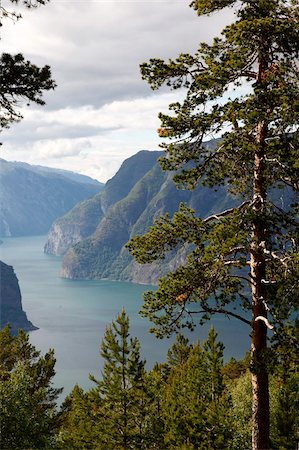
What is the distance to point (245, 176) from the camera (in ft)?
45.8

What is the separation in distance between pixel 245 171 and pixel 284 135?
1.71 m

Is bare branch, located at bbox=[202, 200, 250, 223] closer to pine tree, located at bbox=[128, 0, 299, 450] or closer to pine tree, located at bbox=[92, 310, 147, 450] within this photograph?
pine tree, located at bbox=[128, 0, 299, 450]

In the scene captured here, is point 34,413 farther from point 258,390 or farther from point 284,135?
point 284,135

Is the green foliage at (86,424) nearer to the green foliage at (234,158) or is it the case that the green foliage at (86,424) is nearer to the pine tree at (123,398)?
the pine tree at (123,398)

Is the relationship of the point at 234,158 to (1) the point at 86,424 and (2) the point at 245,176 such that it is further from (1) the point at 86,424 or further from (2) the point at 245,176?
(1) the point at 86,424

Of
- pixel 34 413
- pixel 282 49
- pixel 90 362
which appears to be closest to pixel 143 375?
pixel 34 413

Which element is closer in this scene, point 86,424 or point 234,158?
point 234,158

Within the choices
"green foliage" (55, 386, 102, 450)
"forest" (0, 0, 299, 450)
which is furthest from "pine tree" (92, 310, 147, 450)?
"forest" (0, 0, 299, 450)

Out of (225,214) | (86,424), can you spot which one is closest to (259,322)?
(225,214)

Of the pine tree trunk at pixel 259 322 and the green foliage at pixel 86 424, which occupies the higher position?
the pine tree trunk at pixel 259 322

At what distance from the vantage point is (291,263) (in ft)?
39.7

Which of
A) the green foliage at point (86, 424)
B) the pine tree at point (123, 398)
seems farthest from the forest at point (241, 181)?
the green foliage at point (86, 424)

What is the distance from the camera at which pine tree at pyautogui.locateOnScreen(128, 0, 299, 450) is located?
39.9 ft

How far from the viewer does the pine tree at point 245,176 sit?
1216cm
